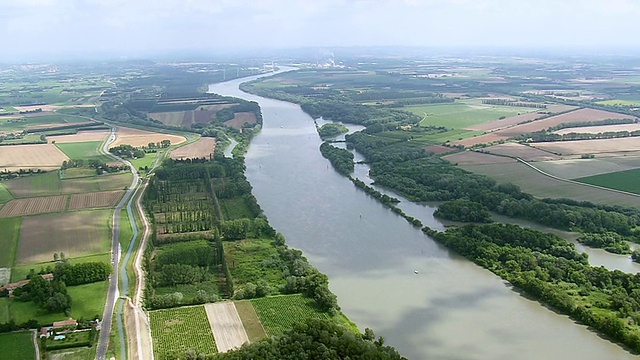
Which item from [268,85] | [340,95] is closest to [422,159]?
[340,95]

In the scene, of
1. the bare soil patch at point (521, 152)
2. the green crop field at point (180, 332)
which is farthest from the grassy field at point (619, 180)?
the green crop field at point (180, 332)

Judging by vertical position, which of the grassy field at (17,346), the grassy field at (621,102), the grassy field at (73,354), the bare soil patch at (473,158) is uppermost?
the grassy field at (621,102)

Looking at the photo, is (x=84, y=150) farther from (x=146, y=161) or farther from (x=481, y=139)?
(x=481, y=139)

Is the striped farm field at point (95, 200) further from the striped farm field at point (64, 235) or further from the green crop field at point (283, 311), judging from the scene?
the green crop field at point (283, 311)

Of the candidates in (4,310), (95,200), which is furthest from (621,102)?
(4,310)

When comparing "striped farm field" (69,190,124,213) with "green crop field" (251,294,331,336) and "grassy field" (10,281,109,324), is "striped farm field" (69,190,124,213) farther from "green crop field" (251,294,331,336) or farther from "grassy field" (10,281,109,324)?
"green crop field" (251,294,331,336)

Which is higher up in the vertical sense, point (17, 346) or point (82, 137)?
point (82, 137)

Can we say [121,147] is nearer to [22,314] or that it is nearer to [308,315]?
[22,314]
